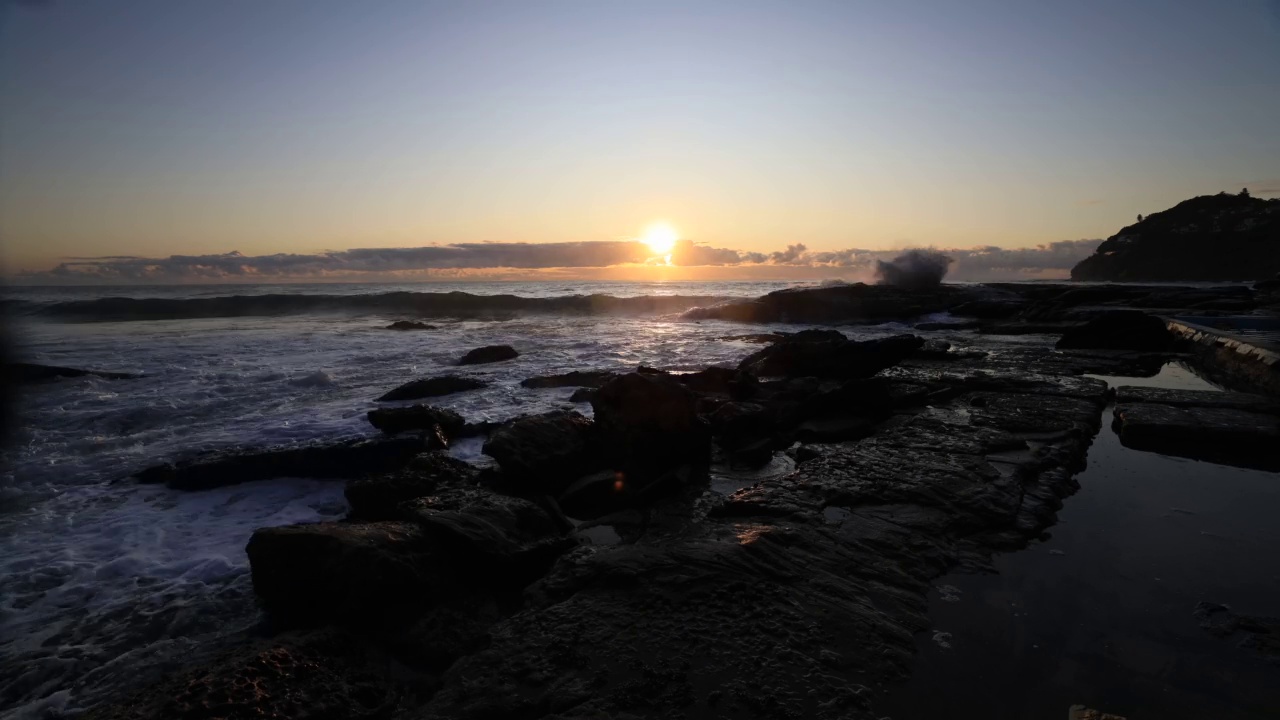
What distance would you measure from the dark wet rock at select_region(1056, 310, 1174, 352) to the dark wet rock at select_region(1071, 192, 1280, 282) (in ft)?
234

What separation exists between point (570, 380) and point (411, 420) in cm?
417

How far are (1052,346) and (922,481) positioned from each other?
12.7 metres

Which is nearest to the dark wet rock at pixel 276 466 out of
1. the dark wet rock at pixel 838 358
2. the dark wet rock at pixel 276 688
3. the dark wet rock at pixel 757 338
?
the dark wet rock at pixel 276 688

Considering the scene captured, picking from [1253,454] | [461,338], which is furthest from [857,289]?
[1253,454]

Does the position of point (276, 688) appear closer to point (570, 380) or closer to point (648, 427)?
point (648, 427)

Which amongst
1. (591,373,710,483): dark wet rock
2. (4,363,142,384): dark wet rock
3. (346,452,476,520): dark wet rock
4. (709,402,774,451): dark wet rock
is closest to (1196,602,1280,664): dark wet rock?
(591,373,710,483): dark wet rock

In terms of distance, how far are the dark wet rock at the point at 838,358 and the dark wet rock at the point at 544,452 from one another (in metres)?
5.94

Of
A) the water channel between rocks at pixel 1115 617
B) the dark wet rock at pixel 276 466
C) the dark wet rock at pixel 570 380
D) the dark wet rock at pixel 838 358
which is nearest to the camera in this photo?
the water channel between rocks at pixel 1115 617

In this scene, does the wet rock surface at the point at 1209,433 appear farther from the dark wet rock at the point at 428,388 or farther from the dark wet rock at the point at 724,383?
the dark wet rock at the point at 428,388

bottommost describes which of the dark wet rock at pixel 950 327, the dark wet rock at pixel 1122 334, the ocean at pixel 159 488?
the ocean at pixel 159 488

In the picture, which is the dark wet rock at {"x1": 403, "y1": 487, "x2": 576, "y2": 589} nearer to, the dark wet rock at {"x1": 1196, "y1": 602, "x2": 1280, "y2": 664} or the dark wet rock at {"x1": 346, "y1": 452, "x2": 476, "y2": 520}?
the dark wet rock at {"x1": 346, "y1": 452, "x2": 476, "y2": 520}

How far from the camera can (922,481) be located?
16.2 ft

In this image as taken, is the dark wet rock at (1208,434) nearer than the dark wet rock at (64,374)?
Yes

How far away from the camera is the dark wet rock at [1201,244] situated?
217ft
